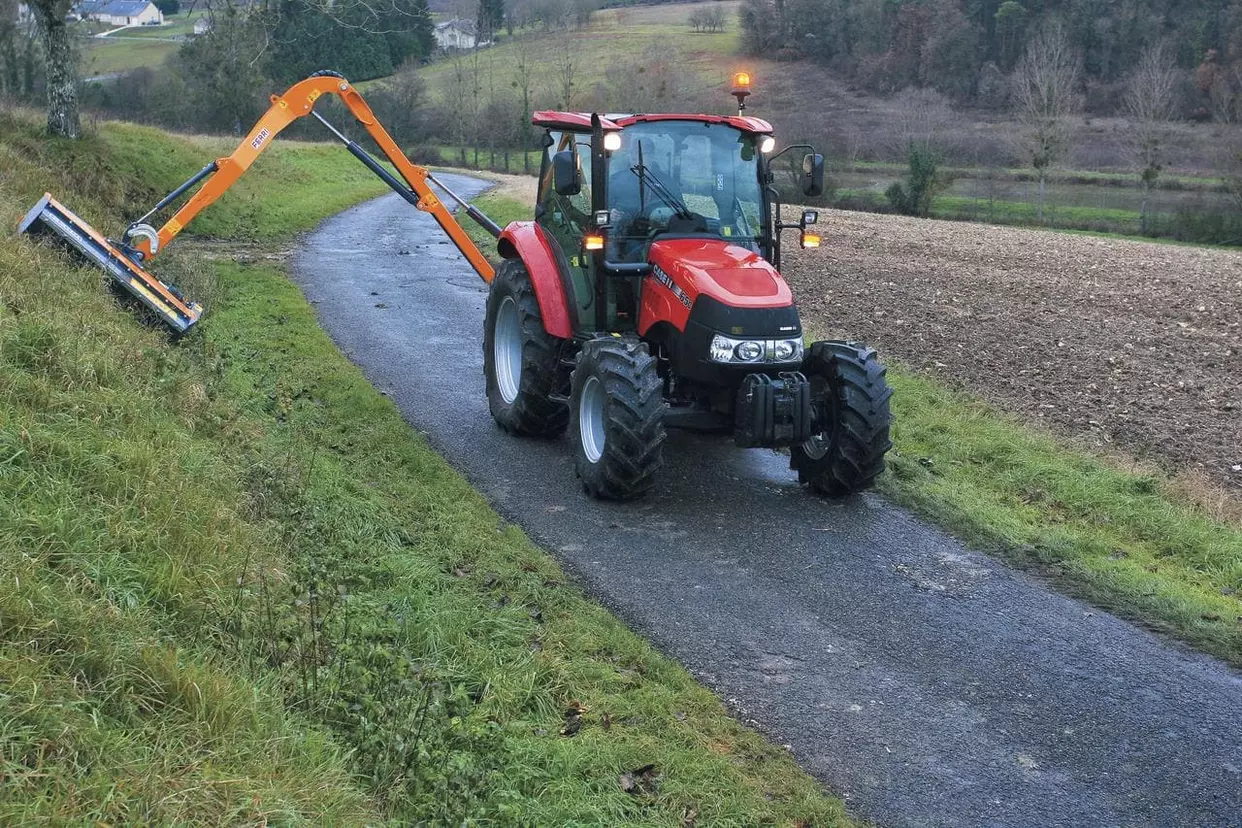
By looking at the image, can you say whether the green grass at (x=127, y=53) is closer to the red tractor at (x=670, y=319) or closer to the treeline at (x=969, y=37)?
the treeline at (x=969, y=37)

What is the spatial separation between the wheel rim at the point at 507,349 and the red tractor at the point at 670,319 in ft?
1.70

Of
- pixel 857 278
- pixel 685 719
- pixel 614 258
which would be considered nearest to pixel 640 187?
pixel 614 258

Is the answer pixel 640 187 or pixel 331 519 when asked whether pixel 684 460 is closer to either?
pixel 640 187

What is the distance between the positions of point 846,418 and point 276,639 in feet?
14.4

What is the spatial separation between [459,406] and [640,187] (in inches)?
116

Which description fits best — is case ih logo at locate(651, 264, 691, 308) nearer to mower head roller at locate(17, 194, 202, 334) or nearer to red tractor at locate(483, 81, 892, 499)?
red tractor at locate(483, 81, 892, 499)

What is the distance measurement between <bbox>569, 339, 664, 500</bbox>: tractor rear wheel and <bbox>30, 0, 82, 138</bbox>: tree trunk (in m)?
14.5

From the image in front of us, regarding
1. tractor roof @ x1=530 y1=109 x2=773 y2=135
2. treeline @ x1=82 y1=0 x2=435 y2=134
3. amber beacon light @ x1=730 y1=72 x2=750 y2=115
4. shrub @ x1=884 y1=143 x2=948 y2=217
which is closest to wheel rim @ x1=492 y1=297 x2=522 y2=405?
tractor roof @ x1=530 y1=109 x2=773 y2=135

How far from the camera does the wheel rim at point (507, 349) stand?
9.80 metres

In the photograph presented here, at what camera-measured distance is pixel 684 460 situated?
8.76 meters

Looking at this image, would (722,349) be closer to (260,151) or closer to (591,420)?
(591,420)

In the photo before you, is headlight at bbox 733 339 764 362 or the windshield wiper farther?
the windshield wiper

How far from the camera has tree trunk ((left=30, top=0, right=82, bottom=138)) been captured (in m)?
18.3

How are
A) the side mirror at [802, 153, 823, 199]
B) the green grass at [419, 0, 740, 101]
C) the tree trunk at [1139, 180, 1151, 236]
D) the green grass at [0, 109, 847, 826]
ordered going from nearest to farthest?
1. the green grass at [0, 109, 847, 826]
2. the side mirror at [802, 153, 823, 199]
3. the tree trunk at [1139, 180, 1151, 236]
4. the green grass at [419, 0, 740, 101]
